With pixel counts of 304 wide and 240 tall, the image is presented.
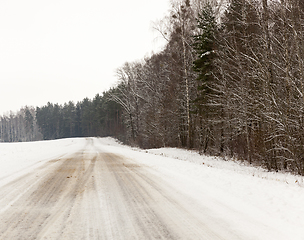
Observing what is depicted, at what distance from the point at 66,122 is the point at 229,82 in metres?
101

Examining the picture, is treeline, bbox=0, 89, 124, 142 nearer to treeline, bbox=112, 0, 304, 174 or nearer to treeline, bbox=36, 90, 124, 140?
treeline, bbox=36, 90, 124, 140

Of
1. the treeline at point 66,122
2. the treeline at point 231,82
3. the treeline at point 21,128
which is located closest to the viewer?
the treeline at point 231,82

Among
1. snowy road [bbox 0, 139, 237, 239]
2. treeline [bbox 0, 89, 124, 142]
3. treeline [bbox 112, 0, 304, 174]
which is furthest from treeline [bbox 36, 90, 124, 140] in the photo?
snowy road [bbox 0, 139, 237, 239]

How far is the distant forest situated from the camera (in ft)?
33.3

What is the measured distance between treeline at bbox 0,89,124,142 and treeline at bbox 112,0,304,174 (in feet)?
127

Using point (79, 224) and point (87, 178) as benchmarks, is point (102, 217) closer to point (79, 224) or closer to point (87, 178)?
point (79, 224)

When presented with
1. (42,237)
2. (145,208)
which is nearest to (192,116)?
(145,208)

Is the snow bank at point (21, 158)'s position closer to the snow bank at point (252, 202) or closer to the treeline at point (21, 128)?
the snow bank at point (252, 202)

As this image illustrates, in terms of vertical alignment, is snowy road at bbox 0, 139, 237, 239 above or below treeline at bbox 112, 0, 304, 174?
below

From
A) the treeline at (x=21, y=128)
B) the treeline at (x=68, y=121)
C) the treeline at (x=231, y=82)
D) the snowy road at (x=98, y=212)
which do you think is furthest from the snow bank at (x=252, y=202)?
the treeline at (x=21, y=128)

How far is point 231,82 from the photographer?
701 inches

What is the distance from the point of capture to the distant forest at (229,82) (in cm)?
1015

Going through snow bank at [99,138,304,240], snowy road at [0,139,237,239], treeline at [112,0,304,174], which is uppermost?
treeline at [112,0,304,174]

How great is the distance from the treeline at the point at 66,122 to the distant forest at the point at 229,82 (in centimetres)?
2295
